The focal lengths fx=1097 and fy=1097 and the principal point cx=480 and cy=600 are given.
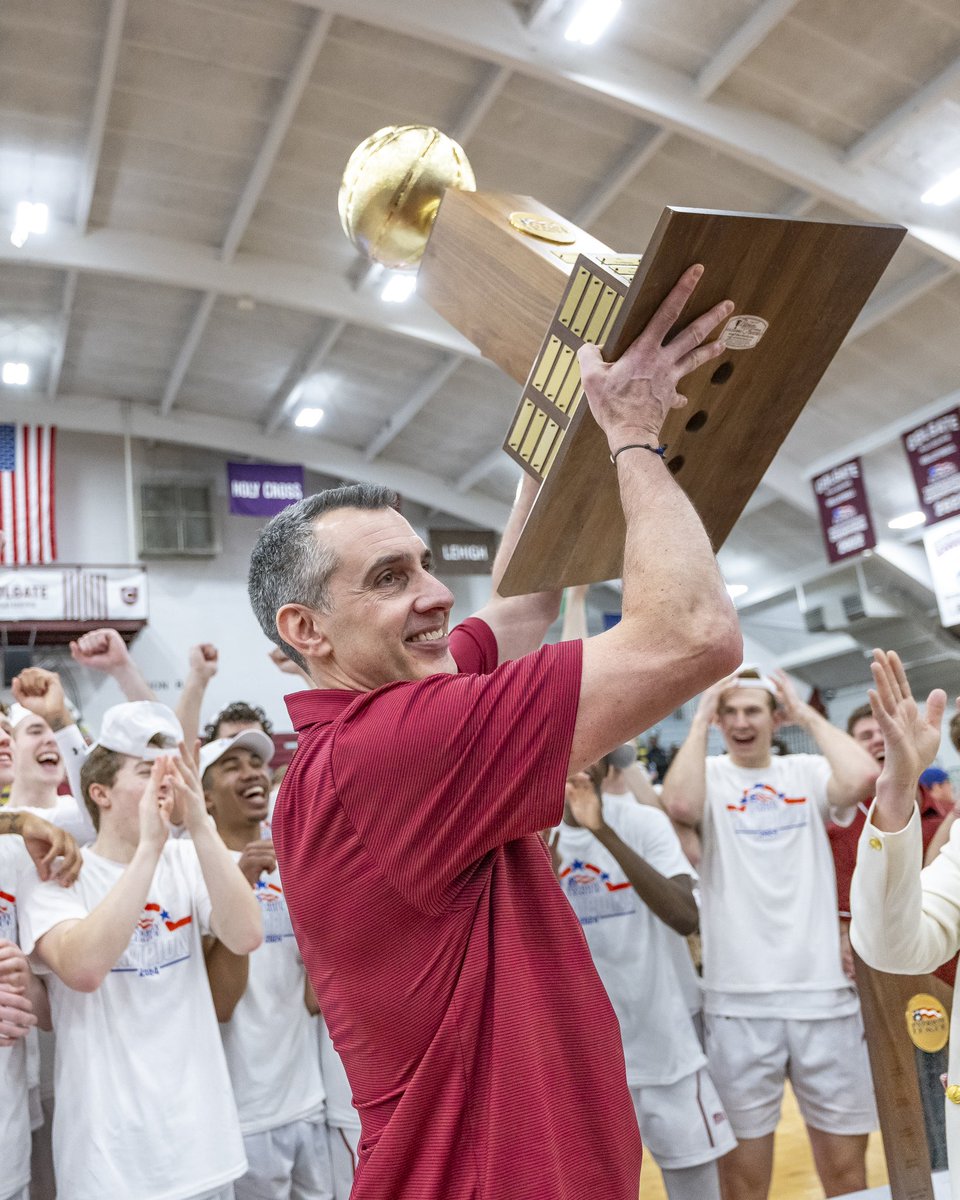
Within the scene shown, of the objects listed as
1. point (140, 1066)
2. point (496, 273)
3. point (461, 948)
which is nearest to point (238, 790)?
point (140, 1066)

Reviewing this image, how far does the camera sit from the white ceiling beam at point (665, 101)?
8969 millimetres

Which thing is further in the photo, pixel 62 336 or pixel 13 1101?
pixel 62 336

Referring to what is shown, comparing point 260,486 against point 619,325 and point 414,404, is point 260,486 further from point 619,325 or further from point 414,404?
point 619,325

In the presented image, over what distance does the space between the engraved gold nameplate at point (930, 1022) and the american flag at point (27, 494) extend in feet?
52.1

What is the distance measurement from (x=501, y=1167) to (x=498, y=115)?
1054cm

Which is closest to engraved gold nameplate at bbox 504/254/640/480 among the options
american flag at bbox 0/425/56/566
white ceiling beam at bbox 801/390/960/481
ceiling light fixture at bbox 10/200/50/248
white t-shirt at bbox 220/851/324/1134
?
white t-shirt at bbox 220/851/324/1134

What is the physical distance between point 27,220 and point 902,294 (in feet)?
30.5

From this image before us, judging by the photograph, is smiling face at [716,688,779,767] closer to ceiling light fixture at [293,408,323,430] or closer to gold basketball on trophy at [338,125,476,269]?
gold basketball on trophy at [338,125,476,269]

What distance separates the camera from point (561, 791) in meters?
1.33

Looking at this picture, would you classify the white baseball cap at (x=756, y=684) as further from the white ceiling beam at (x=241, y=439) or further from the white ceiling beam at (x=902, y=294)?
the white ceiling beam at (x=241, y=439)

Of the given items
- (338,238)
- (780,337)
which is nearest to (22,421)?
(338,238)

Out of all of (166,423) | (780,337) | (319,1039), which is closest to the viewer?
(780,337)

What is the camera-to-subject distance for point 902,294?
38.5ft

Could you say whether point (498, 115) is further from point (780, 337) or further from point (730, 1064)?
point (780, 337)
